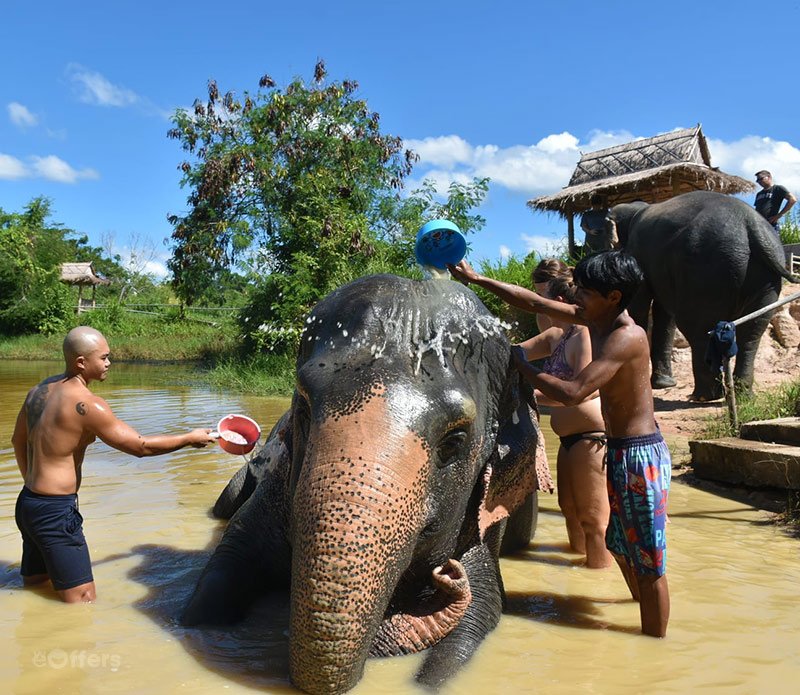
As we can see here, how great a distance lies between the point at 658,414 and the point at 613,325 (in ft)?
19.5

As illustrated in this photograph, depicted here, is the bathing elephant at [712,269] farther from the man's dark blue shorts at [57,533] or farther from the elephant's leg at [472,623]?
the man's dark blue shorts at [57,533]

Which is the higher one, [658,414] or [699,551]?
[658,414]

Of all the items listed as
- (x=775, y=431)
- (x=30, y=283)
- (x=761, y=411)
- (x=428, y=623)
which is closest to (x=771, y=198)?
(x=761, y=411)

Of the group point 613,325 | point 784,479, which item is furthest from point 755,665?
point 784,479

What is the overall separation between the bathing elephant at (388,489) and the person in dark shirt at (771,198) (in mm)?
9094

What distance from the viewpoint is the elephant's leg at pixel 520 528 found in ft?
15.6

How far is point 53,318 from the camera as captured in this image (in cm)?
3122

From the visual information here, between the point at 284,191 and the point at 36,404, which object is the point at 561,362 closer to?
the point at 36,404

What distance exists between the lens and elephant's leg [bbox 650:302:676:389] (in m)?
10.6

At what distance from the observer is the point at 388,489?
238 centimetres

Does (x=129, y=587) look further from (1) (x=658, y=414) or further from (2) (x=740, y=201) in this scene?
(2) (x=740, y=201)

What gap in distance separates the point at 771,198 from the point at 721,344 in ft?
19.5

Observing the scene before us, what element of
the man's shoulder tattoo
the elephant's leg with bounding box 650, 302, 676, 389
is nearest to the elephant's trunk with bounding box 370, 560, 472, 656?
the man's shoulder tattoo

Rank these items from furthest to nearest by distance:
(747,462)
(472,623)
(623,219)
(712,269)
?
1. (623,219)
2. (712,269)
3. (747,462)
4. (472,623)
